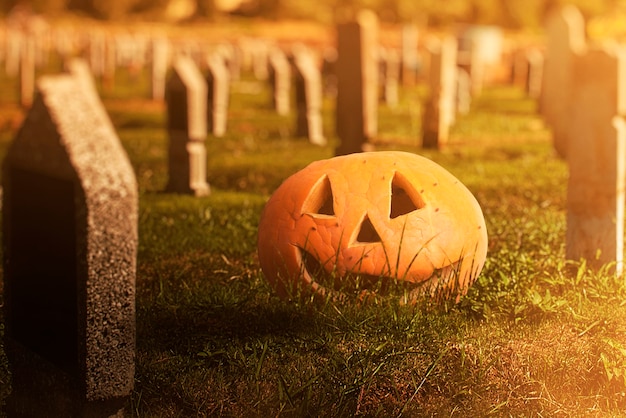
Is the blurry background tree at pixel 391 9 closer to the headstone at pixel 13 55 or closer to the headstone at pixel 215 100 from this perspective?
the headstone at pixel 13 55

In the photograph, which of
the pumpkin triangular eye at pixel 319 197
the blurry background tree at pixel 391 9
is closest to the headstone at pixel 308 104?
the pumpkin triangular eye at pixel 319 197

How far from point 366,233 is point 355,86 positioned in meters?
6.51

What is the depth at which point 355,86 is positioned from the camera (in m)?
11.9

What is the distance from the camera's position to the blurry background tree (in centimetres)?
6219

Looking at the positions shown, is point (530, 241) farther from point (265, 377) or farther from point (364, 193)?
point (265, 377)

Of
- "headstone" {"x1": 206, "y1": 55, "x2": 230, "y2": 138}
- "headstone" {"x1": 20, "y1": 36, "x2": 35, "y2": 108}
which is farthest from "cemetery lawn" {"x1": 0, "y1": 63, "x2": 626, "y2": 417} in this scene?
"headstone" {"x1": 20, "y1": 36, "x2": 35, "y2": 108}

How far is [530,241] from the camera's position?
6.89 m

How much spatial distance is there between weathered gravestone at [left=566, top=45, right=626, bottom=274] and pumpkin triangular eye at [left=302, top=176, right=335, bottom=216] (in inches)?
62.2

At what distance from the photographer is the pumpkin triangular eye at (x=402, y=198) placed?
17.7 ft

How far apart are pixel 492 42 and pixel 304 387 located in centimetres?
5050

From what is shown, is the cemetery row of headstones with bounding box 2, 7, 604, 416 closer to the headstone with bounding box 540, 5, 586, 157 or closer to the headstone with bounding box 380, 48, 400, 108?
the headstone with bounding box 540, 5, 586, 157

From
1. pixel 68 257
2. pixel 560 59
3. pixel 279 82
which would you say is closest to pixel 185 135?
pixel 68 257

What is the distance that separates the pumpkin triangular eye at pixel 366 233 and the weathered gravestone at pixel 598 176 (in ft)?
4.53

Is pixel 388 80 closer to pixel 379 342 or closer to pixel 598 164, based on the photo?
pixel 598 164
